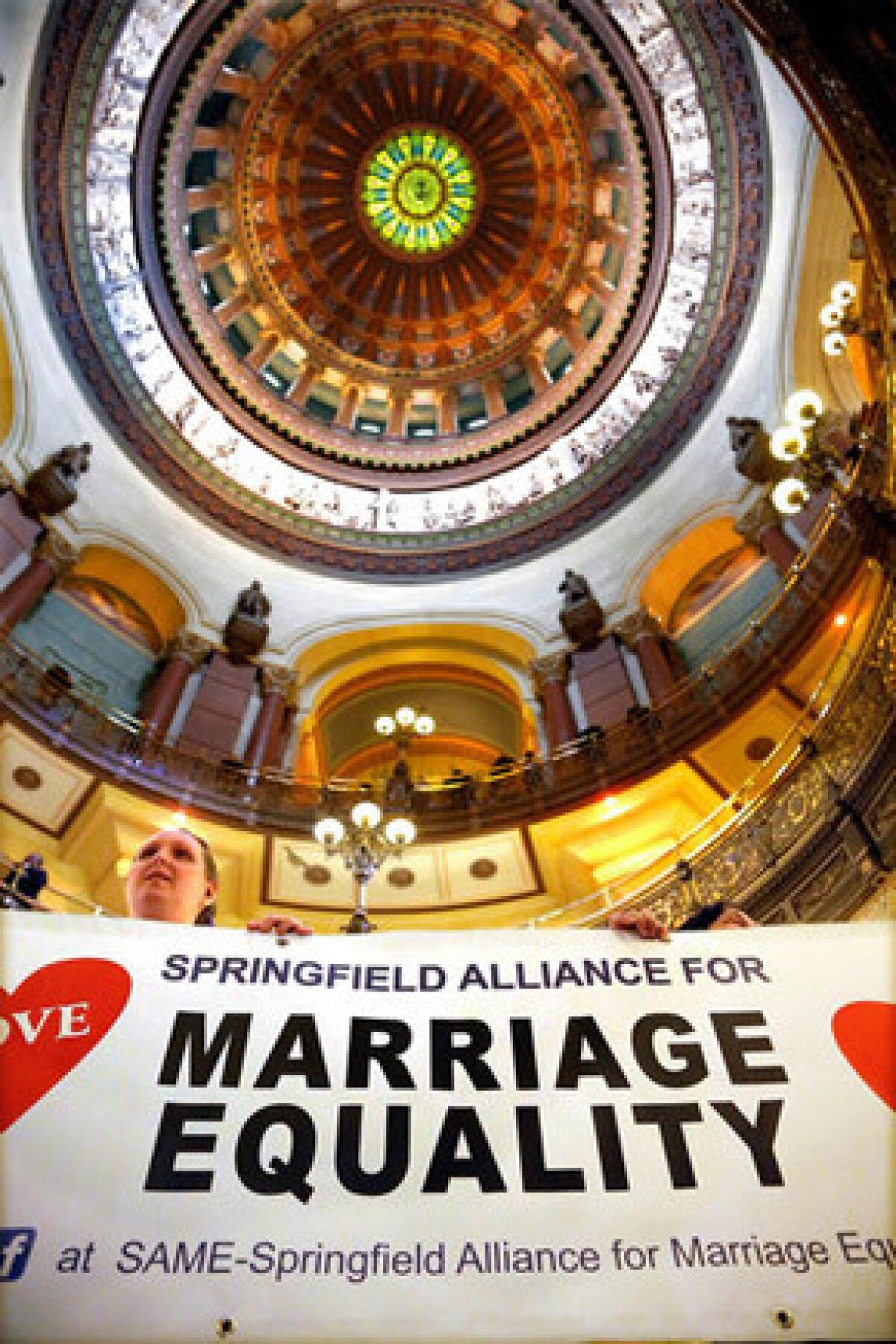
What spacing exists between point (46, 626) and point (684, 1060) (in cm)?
1559

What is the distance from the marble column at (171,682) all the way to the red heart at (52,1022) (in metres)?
12.5

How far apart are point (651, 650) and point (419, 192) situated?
61.6 feet

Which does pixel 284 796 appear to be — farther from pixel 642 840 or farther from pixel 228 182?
pixel 228 182

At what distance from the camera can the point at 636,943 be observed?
10.1 ft

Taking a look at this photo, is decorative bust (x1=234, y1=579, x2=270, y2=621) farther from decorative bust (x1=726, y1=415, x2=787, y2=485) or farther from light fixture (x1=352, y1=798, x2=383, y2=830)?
decorative bust (x1=726, y1=415, x2=787, y2=485)

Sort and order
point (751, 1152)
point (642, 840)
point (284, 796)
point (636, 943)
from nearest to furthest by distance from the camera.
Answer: point (751, 1152), point (636, 943), point (642, 840), point (284, 796)

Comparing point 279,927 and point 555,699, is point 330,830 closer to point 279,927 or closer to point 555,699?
point 279,927

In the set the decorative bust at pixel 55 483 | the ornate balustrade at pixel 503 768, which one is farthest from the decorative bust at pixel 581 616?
the decorative bust at pixel 55 483

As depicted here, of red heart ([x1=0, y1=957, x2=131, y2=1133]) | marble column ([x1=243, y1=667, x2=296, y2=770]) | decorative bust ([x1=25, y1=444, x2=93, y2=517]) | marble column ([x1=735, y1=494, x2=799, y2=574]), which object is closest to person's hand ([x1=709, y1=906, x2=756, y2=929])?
red heart ([x1=0, y1=957, x2=131, y2=1133])

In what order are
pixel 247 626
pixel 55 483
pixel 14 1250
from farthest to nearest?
pixel 247 626 < pixel 55 483 < pixel 14 1250

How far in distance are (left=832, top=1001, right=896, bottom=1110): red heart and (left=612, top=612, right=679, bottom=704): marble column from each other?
12796 millimetres

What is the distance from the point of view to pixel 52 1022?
260cm

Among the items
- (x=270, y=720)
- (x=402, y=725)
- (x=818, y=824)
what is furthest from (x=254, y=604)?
(x=818, y=824)

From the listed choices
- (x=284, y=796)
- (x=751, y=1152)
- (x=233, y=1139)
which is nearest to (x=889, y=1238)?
(x=751, y=1152)
